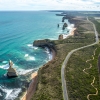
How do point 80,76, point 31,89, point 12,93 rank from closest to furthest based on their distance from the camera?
point 12,93, point 31,89, point 80,76

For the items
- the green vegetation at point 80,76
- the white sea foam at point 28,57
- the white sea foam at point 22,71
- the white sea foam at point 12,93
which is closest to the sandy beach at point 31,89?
the white sea foam at point 12,93

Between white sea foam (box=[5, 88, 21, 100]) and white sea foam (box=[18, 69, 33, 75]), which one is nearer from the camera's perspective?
white sea foam (box=[5, 88, 21, 100])

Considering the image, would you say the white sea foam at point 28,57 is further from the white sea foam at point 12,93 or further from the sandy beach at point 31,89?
the white sea foam at point 12,93

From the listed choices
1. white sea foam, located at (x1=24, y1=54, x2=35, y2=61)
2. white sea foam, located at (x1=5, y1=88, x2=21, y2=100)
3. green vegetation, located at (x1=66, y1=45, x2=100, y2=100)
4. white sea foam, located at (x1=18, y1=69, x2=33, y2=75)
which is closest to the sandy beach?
white sea foam, located at (x1=5, y1=88, x2=21, y2=100)

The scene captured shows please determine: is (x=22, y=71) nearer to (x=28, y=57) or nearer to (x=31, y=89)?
(x=31, y=89)

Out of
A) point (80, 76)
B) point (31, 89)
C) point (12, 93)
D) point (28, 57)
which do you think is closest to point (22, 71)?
point (31, 89)

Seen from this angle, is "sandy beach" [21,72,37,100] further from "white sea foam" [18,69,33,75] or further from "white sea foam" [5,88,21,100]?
"white sea foam" [18,69,33,75]

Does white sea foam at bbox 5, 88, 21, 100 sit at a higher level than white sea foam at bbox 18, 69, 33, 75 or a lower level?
lower

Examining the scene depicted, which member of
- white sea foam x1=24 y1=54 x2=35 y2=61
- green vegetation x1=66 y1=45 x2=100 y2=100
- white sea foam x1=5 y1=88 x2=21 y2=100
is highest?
green vegetation x1=66 y1=45 x2=100 y2=100

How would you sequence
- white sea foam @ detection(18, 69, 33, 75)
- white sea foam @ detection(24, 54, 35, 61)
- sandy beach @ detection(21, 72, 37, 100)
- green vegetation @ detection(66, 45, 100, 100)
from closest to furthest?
1. green vegetation @ detection(66, 45, 100, 100)
2. sandy beach @ detection(21, 72, 37, 100)
3. white sea foam @ detection(18, 69, 33, 75)
4. white sea foam @ detection(24, 54, 35, 61)

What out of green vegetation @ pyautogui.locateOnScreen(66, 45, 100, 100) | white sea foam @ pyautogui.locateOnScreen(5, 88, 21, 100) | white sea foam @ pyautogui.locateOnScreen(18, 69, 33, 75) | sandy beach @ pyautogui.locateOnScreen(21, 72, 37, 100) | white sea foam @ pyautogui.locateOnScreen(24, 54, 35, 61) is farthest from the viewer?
white sea foam @ pyautogui.locateOnScreen(24, 54, 35, 61)
